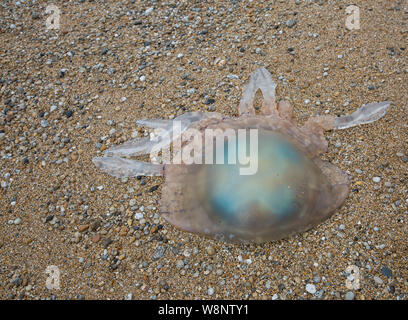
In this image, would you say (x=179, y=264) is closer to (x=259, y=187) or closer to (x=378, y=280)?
(x=259, y=187)

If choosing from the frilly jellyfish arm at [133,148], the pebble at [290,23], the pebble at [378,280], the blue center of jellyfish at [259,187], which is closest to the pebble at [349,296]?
the pebble at [378,280]

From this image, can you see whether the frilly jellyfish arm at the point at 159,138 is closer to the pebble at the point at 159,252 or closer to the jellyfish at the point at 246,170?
the jellyfish at the point at 246,170

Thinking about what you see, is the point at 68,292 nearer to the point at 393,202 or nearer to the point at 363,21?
the point at 393,202

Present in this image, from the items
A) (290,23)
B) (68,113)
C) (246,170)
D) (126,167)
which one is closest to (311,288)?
(246,170)

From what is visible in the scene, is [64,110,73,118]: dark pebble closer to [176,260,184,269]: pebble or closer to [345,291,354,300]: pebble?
[176,260,184,269]: pebble

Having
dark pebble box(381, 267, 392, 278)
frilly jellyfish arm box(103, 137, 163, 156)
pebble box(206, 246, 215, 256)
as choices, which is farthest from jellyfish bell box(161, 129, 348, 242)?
frilly jellyfish arm box(103, 137, 163, 156)
